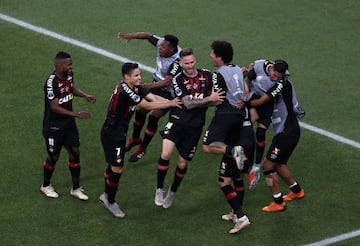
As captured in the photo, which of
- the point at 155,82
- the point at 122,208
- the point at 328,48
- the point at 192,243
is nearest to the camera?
the point at 192,243

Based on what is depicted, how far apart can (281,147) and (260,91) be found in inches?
44.1

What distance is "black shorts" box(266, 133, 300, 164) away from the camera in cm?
1502

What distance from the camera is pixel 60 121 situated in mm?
14852

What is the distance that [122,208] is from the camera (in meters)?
15.1

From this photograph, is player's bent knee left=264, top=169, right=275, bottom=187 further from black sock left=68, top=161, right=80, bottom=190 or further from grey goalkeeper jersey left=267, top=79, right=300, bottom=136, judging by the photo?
black sock left=68, top=161, right=80, bottom=190

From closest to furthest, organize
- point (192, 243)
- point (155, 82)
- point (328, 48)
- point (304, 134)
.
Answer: point (192, 243)
point (155, 82)
point (304, 134)
point (328, 48)

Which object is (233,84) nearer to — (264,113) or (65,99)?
(264,113)

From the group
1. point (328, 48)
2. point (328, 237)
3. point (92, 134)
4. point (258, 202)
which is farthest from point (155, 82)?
point (328, 48)

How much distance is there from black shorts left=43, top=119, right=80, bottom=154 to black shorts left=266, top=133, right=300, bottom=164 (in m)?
3.12

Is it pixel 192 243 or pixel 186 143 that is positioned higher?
pixel 186 143

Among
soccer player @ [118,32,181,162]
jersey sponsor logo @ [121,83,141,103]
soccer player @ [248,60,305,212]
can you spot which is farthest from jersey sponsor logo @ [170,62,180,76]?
jersey sponsor logo @ [121,83,141,103]

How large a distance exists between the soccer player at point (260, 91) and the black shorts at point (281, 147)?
1.45 feet

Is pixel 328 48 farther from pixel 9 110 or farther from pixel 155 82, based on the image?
pixel 9 110

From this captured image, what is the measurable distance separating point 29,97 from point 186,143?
476cm
